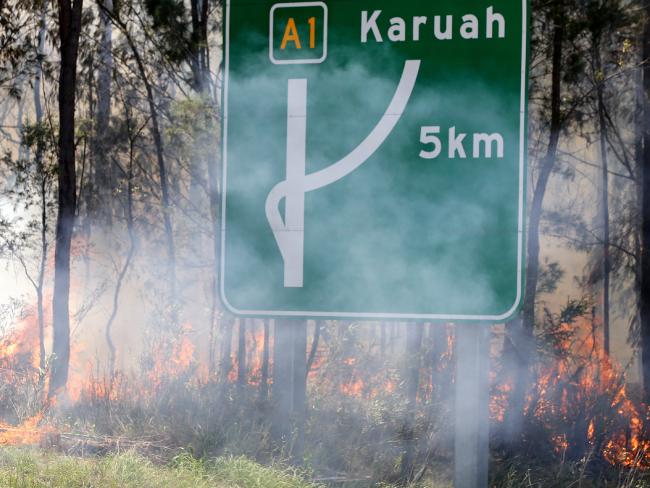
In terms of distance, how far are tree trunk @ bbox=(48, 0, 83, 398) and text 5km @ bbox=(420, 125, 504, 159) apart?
11386 millimetres

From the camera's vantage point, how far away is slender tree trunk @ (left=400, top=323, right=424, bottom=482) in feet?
23.1

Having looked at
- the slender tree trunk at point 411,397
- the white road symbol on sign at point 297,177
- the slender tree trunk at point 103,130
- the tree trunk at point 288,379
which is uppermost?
the slender tree trunk at point 103,130

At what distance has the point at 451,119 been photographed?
107 inches

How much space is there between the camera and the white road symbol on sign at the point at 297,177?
2814 mm

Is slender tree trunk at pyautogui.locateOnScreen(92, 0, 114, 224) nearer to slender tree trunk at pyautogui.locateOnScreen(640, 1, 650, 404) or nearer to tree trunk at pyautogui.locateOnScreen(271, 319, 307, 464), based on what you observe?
slender tree trunk at pyautogui.locateOnScreen(640, 1, 650, 404)

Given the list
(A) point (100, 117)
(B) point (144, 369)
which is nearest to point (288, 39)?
(B) point (144, 369)

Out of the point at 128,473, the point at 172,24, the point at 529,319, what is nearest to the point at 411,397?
the point at 529,319

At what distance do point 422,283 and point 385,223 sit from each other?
0.21m

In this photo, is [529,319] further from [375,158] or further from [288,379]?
[375,158]

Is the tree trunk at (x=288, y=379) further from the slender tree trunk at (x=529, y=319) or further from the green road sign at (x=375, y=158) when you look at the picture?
the slender tree trunk at (x=529, y=319)

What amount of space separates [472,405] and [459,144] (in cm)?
74

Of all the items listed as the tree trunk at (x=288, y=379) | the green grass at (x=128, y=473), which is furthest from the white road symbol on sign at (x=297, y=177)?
the green grass at (x=128, y=473)

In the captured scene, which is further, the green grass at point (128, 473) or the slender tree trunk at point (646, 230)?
the slender tree trunk at point (646, 230)

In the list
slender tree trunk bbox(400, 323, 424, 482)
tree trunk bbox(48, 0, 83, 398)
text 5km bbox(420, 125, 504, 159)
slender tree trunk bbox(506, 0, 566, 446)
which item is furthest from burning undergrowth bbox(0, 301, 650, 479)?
text 5km bbox(420, 125, 504, 159)
